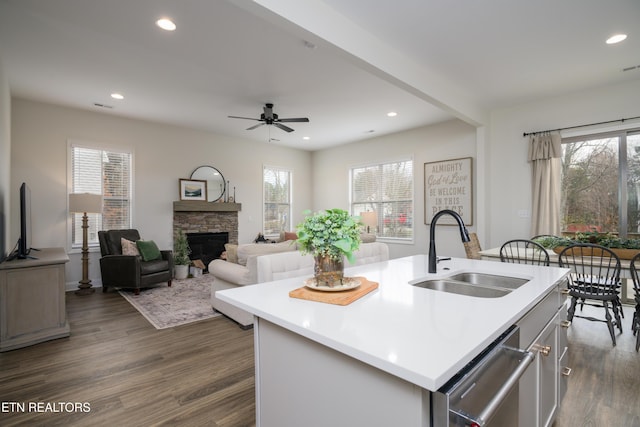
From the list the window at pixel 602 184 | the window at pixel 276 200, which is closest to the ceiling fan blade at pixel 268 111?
the window at pixel 276 200

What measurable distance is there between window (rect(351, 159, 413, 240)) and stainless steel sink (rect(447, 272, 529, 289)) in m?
4.49

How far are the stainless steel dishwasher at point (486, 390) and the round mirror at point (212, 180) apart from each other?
6054 millimetres

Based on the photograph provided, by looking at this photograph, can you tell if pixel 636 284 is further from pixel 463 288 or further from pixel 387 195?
pixel 387 195

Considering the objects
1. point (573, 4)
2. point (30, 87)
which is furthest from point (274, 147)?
point (573, 4)

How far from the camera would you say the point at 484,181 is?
4898 millimetres

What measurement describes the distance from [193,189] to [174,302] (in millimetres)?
2595

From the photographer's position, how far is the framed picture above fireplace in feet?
19.8

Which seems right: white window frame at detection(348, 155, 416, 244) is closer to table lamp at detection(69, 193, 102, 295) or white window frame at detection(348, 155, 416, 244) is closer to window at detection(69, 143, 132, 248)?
window at detection(69, 143, 132, 248)

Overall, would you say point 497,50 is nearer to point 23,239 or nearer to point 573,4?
point 573,4

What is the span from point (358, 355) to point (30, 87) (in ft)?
17.8

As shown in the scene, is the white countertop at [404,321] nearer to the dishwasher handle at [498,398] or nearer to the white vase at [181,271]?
the dishwasher handle at [498,398]

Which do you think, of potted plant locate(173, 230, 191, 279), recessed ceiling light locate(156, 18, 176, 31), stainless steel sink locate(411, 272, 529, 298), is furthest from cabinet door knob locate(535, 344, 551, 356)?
potted plant locate(173, 230, 191, 279)

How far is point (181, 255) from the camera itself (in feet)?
19.0

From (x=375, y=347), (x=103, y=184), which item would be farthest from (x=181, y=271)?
(x=375, y=347)
